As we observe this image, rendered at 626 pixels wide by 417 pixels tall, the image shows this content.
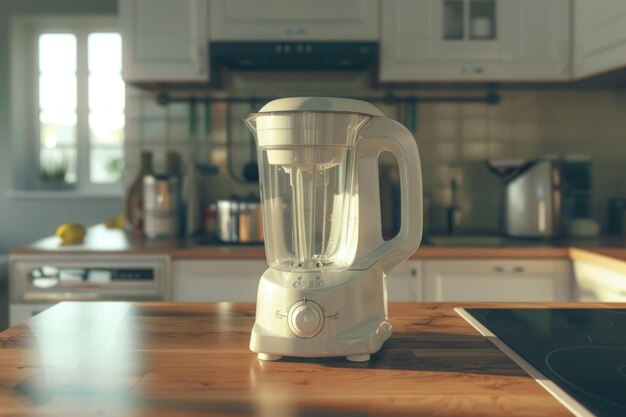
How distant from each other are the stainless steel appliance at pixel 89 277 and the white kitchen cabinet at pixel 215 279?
5 centimetres

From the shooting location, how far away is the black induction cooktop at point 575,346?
30.2 inches

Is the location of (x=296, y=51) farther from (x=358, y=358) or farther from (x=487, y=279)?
(x=358, y=358)

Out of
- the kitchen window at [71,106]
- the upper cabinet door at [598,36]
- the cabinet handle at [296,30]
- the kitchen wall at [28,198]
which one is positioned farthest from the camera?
the kitchen window at [71,106]

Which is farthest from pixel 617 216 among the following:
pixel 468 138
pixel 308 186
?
pixel 308 186

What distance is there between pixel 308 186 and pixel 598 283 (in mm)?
1478

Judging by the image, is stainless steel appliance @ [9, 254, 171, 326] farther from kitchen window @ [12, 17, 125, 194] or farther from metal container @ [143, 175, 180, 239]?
kitchen window @ [12, 17, 125, 194]

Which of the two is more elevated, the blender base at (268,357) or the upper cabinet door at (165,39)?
the upper cabinet door at (165,39)

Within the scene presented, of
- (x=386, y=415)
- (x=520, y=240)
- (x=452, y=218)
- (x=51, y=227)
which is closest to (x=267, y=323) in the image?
(x=386, y=415)

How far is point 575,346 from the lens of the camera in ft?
3.24

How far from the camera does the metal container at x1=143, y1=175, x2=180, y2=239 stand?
265 cm

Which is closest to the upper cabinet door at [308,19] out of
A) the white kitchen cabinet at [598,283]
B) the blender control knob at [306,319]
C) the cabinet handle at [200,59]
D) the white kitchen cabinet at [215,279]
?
the cabinet handle at [200,59]

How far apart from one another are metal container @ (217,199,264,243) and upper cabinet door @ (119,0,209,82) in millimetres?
548

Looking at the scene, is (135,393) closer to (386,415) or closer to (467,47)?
(386,415)

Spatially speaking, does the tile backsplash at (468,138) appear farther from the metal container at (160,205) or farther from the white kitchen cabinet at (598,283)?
the white kitchen cabinet at (598,283)
